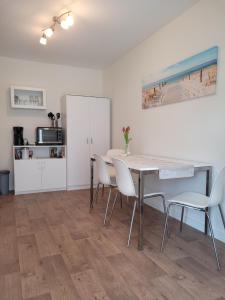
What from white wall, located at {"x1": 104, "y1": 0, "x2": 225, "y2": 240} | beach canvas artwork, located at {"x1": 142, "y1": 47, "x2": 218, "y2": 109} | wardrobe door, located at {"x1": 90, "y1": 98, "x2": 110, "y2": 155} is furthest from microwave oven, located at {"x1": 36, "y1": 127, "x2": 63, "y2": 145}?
beach canvas artwork, located at {"x1": 142, "y1": 47, "x2": 218, "y2": 109}

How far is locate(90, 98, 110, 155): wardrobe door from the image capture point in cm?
460

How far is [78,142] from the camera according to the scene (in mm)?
4492

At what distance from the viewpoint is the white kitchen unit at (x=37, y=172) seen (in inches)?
162

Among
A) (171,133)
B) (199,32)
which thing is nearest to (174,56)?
(199,32)

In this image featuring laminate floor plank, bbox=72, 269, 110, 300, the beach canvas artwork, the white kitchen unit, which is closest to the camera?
laminate floor plank, bbox=72, 269, 110, 300

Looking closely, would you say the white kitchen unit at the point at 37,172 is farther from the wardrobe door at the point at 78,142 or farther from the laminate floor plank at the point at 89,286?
the laminate floor plank at the point at 89,286

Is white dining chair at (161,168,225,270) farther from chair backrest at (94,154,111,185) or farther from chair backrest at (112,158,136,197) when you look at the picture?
chair backrest at (94,154,111,185)

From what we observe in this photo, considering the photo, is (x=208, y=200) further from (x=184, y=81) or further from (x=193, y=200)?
(x=184, y=81)

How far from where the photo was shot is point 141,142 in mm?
3709

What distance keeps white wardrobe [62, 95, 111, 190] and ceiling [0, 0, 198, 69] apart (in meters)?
0.87

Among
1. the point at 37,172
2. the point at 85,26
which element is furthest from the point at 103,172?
the point at 85,26

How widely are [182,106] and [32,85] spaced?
122 inches

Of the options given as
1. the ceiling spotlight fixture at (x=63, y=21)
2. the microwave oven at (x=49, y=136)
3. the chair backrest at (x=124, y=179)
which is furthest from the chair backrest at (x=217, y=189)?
the microwave oven at (x=49, y=136)

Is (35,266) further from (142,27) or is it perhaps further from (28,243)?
(142,27)
